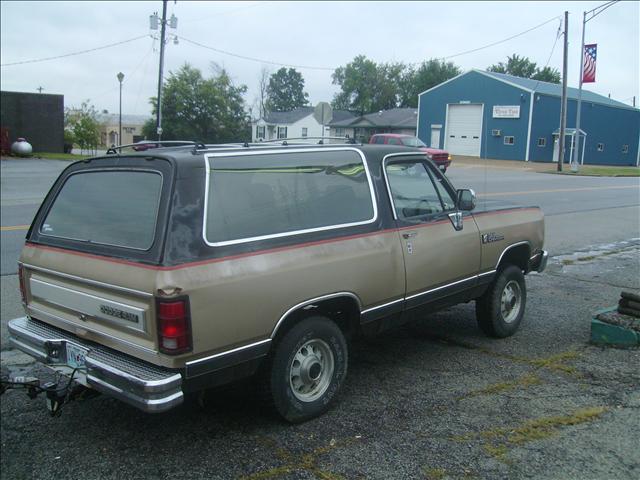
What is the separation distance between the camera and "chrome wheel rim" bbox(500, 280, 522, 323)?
5875 mm

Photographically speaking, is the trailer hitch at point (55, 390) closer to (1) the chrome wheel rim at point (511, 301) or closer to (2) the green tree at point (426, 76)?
(1) the chrome wheel rim at point (511, 301)

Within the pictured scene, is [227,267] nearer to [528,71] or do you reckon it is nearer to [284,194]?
[284,194]

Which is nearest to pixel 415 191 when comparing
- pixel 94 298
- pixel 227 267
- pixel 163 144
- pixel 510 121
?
pixel 163 144

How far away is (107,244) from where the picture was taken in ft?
12.0

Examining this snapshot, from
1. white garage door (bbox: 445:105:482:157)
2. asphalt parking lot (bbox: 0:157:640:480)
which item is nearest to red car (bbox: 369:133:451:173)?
white garage door (bbox: 445:105:482:157)

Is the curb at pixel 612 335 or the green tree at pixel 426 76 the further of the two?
the green tree at pixel 426 76

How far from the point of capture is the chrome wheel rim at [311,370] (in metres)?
3.94

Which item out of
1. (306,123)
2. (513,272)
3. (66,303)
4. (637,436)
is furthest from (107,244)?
(306,123)

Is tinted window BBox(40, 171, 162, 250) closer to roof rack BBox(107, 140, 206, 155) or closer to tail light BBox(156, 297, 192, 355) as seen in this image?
roof rack BBox(107, 140, 206, 155)

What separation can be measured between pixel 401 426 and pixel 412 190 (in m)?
1.99

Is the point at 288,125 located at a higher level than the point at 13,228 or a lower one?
higher

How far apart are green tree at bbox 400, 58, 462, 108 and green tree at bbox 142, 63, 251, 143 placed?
15.2m

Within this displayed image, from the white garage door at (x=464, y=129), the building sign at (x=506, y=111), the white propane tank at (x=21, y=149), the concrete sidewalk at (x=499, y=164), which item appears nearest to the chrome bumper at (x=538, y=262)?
the concrete sidewalk at (x=499, y=164)

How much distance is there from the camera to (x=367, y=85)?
207 feet
